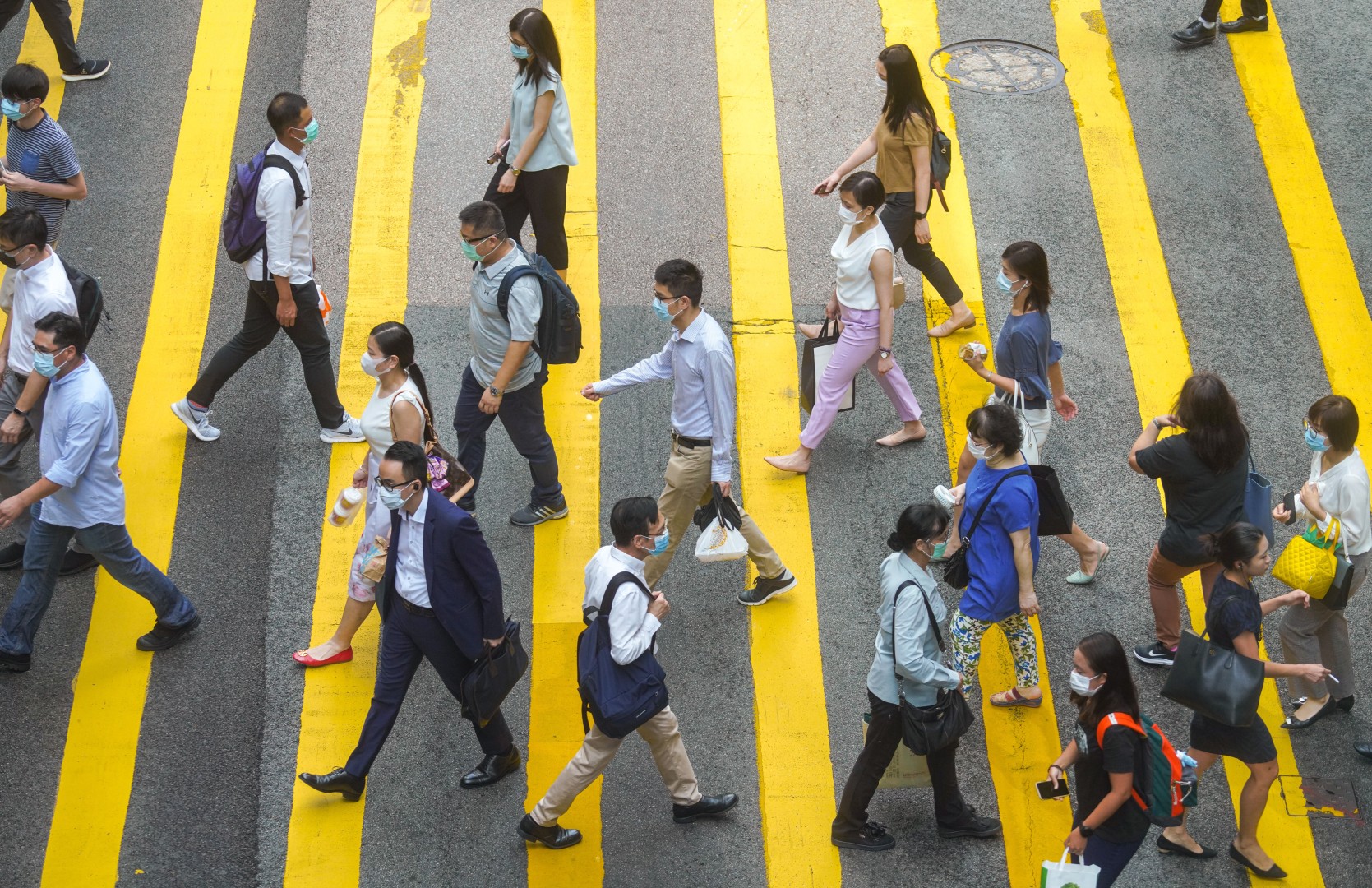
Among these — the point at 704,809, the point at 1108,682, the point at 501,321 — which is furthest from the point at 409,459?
the point at 1108,682

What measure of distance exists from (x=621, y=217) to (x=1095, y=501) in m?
3.97

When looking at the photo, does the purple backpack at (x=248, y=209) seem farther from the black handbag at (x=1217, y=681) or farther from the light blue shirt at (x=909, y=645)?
the black handbag at (x=1217, y=681)

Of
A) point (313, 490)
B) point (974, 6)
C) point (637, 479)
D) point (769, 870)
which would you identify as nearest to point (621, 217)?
point (637, 479)

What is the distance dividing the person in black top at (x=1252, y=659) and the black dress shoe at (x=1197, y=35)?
582cm

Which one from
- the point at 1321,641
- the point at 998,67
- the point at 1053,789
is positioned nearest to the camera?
the point at 1053,789

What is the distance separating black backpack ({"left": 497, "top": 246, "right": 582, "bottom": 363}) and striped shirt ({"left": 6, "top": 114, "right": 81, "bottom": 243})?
3.25m

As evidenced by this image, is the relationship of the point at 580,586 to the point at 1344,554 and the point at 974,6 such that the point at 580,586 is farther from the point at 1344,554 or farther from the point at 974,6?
the point at 974,6

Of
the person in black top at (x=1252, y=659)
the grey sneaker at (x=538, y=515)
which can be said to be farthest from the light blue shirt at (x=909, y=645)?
the grey sneaker at (x=538, y=515)

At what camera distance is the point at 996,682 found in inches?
293

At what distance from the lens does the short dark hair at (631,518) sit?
5969mm

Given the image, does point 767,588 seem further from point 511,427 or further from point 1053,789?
point 1053,789

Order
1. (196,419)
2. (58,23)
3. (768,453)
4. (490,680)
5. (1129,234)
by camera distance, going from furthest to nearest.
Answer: (58,23) → (1129,234) → (768,453) → (196,419) → (490,680)

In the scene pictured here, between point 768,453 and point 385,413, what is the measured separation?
276cm

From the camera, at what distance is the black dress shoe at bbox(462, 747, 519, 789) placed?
6.90 metres
